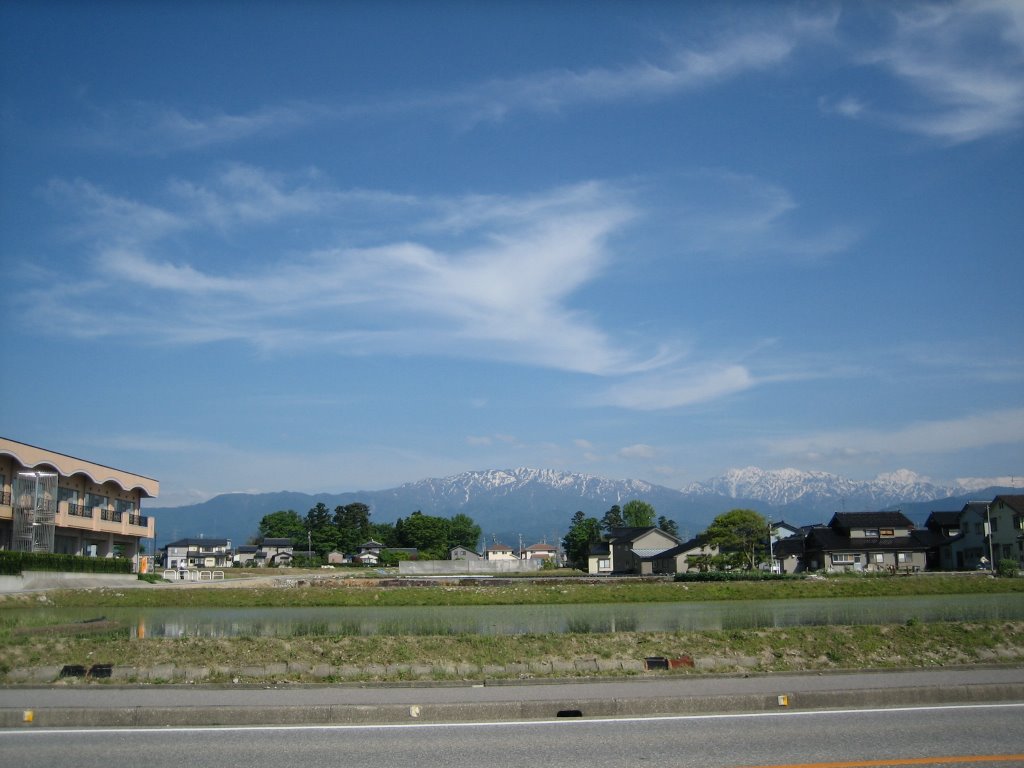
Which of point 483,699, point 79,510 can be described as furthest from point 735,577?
point 79,510

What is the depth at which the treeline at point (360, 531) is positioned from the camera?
533 ft

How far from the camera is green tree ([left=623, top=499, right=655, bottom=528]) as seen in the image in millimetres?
147000

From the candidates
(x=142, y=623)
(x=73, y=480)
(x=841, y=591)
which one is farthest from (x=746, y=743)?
(x=73, y=480)

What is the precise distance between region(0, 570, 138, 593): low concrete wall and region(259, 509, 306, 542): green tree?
434 ft

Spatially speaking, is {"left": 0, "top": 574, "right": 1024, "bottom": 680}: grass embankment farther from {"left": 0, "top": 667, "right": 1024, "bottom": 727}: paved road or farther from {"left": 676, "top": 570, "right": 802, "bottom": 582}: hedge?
{"left": 676, "top": 570, "right": 802, "bottom": 582}: hedge

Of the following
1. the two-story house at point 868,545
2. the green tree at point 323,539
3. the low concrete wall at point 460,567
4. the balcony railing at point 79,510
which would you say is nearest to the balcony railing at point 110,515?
the balcony railing at point 79,510

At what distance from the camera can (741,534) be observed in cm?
7238

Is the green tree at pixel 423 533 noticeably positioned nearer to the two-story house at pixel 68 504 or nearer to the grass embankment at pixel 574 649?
the two-story house at pixel 68 504

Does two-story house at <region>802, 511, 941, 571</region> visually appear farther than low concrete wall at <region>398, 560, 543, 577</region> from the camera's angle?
No

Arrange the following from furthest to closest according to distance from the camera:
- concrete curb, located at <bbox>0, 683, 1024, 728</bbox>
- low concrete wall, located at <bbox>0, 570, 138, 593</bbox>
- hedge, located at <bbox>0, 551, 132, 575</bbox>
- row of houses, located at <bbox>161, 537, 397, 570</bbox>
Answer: row of houses, located at <bbox>161, 537, 397, 570</bbox> < hedge, located at <bbox>0, 551, 132, 575</bbox> < low concrete wall, located at <bbox>0, 570, 138, 593</bbox> < concrete curb, located at <bbox>0, 683, 1024, 728</bbox>

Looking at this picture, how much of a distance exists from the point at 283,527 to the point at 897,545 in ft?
481

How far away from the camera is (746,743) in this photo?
10.0 metres

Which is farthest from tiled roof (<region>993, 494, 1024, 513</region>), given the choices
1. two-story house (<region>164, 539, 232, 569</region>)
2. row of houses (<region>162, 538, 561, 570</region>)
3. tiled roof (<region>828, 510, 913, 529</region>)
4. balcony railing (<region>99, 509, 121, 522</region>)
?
two-story house (<region>164, 539, 232, 569</region>)

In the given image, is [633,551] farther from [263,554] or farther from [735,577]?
[263,554]
